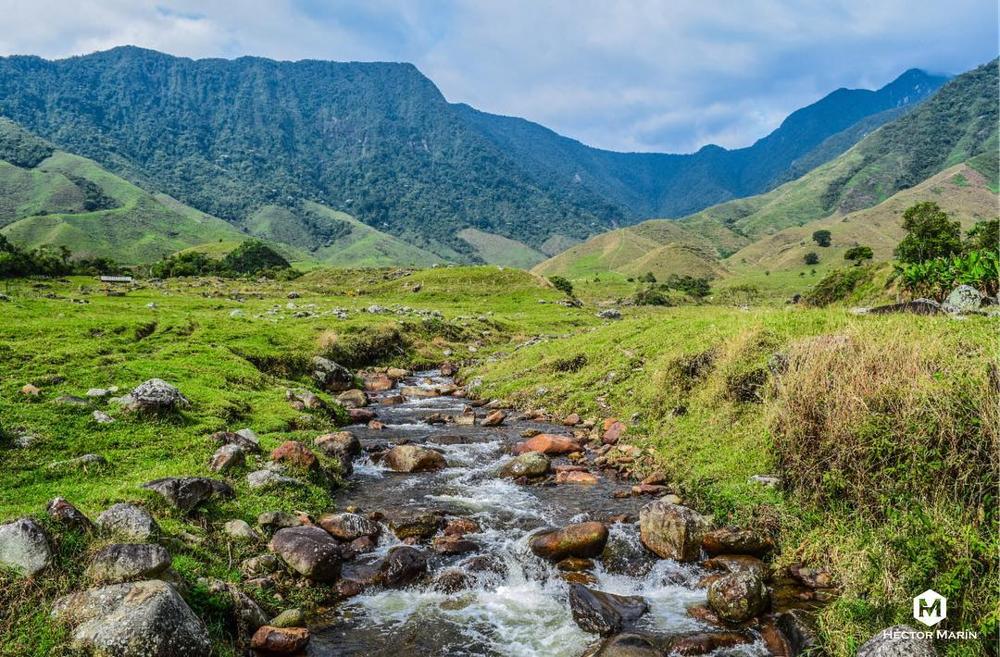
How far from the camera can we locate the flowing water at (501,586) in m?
9.92

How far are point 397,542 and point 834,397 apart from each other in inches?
405

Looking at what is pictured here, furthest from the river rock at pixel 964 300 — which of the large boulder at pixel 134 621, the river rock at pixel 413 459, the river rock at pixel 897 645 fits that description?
the large boulder at pixel 134 621

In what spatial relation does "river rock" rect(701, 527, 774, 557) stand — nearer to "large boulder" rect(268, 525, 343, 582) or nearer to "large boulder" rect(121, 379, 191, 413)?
"large boulder" rect(268, 525, 343, 582)

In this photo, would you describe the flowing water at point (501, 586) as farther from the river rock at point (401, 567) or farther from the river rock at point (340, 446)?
the river rock at point (340, 446)

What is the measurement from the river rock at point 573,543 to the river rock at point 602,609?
4.66 ft

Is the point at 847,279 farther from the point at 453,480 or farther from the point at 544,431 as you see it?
the point at 453,480

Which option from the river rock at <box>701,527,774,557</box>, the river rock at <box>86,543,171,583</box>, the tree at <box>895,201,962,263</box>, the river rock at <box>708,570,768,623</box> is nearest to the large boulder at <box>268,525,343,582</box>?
the river rock at <box>86,543,171,583</box>

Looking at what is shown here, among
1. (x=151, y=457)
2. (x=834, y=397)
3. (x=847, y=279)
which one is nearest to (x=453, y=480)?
(x=151, y=457)

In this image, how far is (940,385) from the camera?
10.4 metres

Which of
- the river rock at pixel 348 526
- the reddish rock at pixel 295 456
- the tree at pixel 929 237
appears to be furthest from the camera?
the tree at pixel 929 237

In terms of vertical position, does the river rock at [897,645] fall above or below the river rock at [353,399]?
above

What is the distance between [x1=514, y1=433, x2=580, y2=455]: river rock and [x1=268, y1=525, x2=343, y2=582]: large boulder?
30.8 feet

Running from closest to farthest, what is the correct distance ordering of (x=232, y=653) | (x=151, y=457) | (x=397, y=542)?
(x=232, y=653)
(x=397, y=542)
(x=151, y=457)

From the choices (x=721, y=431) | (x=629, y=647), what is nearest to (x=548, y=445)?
(x=721, y=431)
